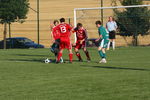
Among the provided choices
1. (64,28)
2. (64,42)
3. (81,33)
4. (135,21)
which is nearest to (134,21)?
(135,21)

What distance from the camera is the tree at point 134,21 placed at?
135 ft

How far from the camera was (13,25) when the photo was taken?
56.4 metres

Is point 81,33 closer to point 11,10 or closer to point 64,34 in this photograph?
point 64,34

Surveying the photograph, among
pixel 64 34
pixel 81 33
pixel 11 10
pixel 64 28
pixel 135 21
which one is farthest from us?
pixel 11 10

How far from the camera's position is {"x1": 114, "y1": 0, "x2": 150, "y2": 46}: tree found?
135 ft

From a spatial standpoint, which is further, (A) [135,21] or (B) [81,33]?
(A) [135,21]

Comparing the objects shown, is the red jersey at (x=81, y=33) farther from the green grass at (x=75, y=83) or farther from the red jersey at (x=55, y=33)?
the green grass at (x=75, y=83)

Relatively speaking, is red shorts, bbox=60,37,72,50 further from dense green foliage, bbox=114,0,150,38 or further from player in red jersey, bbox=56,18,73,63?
dense green foliage, bbox=114,0,150,38

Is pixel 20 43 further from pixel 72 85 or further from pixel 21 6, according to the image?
pixel 72 85

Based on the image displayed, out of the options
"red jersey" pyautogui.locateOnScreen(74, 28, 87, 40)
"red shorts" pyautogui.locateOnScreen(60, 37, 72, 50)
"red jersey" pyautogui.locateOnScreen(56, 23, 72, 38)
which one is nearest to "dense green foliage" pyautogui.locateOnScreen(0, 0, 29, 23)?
"red jersey" pyautogui.locateOnScreen(74, 28, 87, 40)

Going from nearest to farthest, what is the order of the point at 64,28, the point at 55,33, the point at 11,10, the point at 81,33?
1. the point at 64,28
2. the point at 55,33
3. the point at 81,33
4. the point at 11,10

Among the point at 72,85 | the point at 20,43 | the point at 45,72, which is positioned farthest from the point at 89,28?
the point at 72,85

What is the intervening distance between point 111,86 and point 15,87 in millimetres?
2382

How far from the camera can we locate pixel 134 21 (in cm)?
4128
